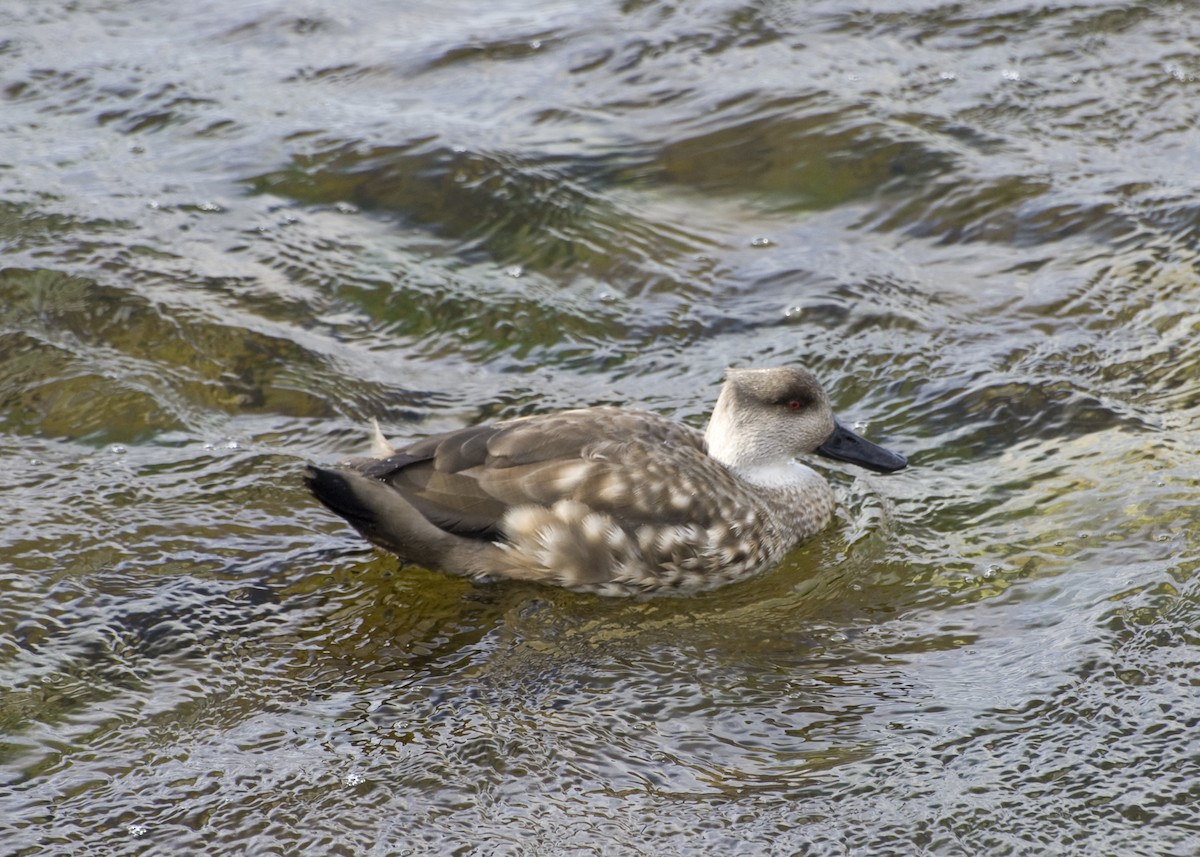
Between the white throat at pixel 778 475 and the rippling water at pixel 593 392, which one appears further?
the white throat at pixel 778 475

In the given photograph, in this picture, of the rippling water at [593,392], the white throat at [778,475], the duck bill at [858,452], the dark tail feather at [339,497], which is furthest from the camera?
the white throat at [778,475]

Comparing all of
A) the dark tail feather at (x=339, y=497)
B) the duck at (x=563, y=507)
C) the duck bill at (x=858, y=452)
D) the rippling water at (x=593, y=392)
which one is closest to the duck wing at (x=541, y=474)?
the duck at (x=563, y=507)

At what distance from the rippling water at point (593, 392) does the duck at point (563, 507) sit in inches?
5.8

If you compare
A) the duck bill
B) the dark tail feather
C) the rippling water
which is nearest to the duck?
the dark tail feather

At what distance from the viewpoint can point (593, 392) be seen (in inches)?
299

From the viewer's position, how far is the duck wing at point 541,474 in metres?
6.07

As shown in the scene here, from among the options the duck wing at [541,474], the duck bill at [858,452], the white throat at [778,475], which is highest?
the duck wing at [541,474]

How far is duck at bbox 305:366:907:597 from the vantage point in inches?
238

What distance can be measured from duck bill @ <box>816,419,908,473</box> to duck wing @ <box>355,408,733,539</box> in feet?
2.39

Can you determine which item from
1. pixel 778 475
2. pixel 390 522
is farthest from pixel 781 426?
pixel 390 522

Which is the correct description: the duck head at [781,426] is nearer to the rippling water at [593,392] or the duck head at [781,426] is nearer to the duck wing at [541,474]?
the rippling water at [593,392]

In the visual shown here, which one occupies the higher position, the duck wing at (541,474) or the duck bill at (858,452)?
the duck wing at (541,474)

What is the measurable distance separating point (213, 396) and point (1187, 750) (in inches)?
197

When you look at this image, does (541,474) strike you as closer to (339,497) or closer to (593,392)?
(339,497)
